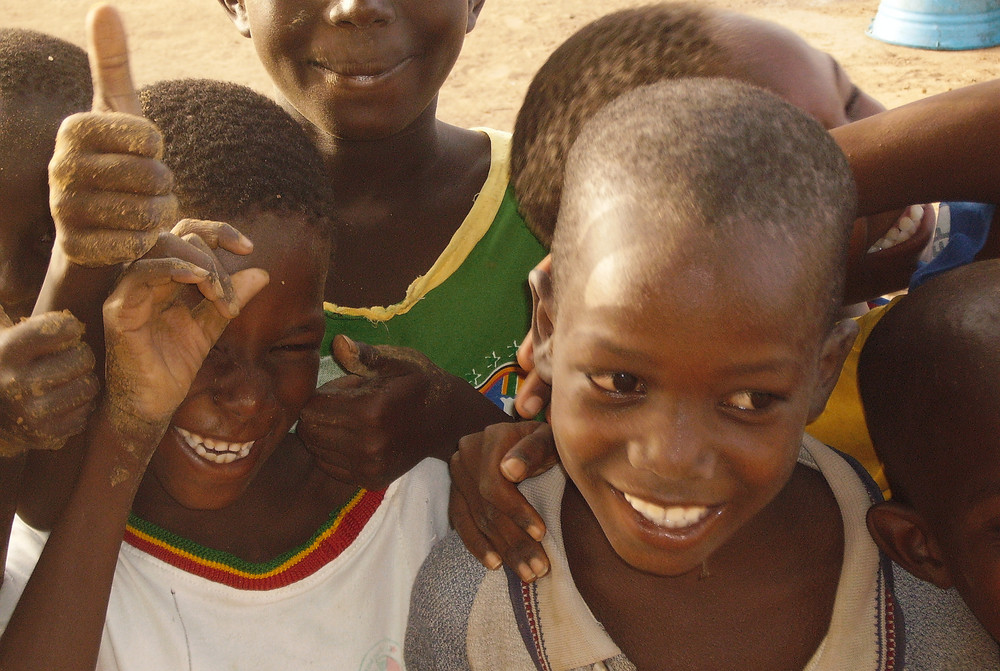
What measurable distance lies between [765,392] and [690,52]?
1.78 ft

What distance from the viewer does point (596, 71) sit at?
4.62ft

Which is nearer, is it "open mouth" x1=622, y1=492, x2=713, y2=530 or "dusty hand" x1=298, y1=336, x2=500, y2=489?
"open mouth" x1=622, y1=492, x2=713, y2=530

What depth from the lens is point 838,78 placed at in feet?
4.73

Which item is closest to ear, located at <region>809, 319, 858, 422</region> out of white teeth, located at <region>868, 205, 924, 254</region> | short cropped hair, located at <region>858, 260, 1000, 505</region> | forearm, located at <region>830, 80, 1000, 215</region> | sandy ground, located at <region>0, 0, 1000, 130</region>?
short cropped hair, located at <region>858, 260, 1000, 505</region>

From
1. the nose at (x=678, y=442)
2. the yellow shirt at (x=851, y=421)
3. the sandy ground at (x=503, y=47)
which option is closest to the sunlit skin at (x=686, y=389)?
the nose at (x=678, y=442)

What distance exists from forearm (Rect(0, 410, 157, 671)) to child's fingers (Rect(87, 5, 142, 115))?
0.39 m

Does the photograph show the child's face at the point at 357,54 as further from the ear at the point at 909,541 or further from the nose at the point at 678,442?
the ear at the point at 909,541

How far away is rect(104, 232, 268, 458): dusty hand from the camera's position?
108 centimetres

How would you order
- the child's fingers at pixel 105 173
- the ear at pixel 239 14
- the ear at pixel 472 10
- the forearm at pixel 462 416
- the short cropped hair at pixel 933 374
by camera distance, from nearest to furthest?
the child's fingers at pixel 105 173, the short cropped hair at pixel 933 374, the forearm at pixel 462 416, the ear at pixel 239 14, the ear at pixel 472 10

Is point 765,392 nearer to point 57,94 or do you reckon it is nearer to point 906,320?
point 906,320

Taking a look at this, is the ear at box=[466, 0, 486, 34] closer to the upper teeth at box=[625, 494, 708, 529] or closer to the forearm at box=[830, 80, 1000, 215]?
the forearm at box=[830, 80, 1000, 215]

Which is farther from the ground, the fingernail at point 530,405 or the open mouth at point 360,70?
the open mouth at point 360,70

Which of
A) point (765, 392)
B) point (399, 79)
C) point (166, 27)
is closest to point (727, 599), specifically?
point (765, 392)

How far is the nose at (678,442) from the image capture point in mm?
1065
